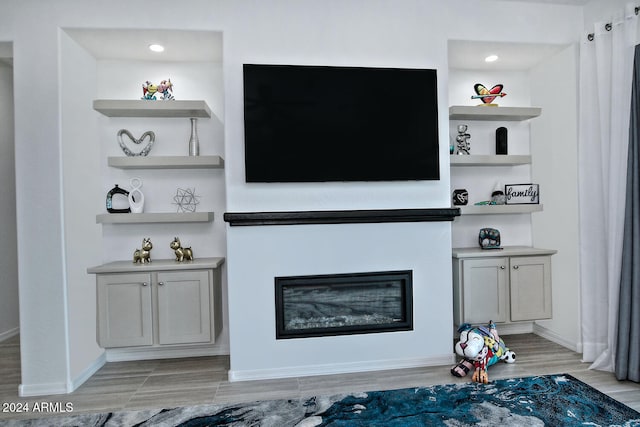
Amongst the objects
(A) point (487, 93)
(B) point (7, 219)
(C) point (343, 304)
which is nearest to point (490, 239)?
(A) point (487, 93)

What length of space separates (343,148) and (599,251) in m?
2.11

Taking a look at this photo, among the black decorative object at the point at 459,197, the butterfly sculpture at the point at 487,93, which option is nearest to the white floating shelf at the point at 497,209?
the black decorative object at the point at 459,197

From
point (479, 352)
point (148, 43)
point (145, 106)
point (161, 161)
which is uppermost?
point (148, 43)

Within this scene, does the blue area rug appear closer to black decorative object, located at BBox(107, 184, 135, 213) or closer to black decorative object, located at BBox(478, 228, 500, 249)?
black decorative object, located at BBox(478, 228, 500, 249)

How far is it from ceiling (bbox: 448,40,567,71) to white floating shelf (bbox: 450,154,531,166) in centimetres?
87

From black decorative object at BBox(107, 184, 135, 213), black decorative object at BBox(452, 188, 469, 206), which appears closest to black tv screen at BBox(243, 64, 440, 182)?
black decorative object at BBox(452, 188, 469, 206)

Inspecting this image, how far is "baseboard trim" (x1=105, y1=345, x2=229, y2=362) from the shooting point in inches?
128

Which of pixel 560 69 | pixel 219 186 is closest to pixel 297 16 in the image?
pixel 219 186

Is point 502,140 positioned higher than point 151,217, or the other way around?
point 502,140

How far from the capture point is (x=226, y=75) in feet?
9.23

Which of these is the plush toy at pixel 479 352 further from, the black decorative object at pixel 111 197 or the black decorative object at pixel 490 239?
the black decorative object at pixel 111 197

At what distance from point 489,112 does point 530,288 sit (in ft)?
5.14

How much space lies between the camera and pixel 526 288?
11.0ft

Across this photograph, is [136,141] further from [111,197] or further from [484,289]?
[484,289]
